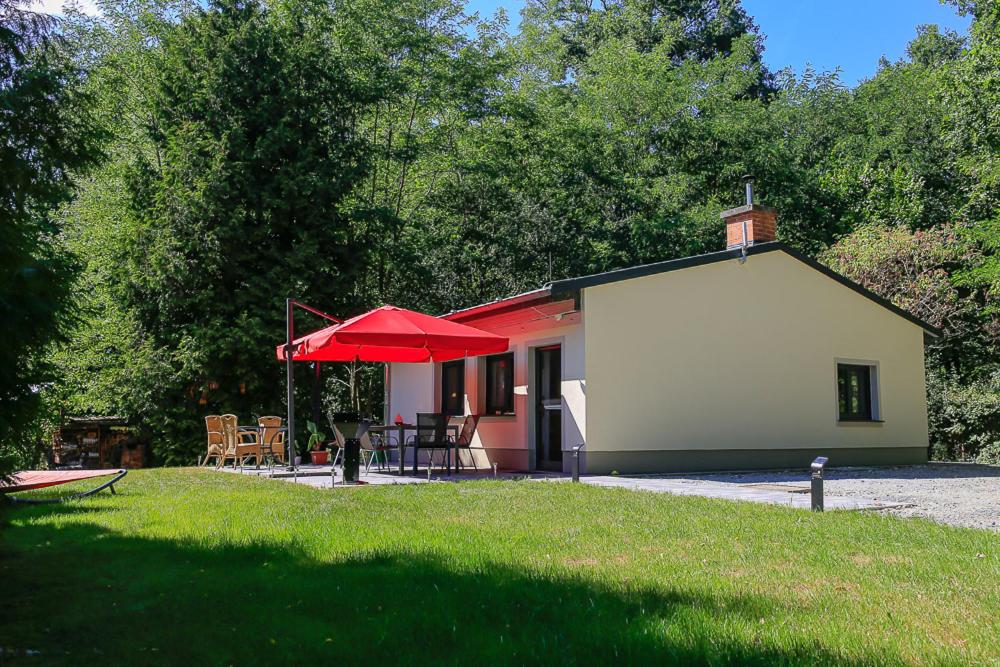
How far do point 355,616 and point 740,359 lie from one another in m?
11.2

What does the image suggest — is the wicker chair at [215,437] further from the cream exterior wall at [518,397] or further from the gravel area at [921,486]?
the gravel area at [921,486]

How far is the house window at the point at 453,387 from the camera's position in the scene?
51.6 ft

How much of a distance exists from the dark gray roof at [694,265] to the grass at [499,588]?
5142mm

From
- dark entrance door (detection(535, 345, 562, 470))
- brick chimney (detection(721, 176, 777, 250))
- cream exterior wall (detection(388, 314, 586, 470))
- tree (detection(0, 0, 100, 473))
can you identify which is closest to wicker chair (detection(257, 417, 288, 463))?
cream exterior wall (detection(388, 314, 586, 470))

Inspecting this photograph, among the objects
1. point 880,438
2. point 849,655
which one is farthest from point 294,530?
point 880,438

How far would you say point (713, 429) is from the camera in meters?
13.7

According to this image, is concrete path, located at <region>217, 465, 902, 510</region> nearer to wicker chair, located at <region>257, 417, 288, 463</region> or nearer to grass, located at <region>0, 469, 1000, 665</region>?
wicker chair, located at <region>257, 417, 288, 463</region>

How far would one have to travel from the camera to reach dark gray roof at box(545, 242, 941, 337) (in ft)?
39.4

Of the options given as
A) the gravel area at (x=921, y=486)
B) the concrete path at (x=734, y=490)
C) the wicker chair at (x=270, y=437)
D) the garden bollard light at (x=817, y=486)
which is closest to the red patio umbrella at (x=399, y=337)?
the wicker chair at (x=270, y=437)

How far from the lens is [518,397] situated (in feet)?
46.2

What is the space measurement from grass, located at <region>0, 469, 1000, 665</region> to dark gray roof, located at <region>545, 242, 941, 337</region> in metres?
5.14

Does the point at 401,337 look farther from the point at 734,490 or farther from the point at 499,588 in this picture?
the point at 499,588

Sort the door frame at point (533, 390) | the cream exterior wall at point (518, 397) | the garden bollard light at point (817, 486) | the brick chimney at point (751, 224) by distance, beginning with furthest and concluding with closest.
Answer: the brick chimney at point (751, 224) → the door frame at point (533, 390) → the cream exterior wall at point (518, 397) → the garden bollard light at point (817, 486)

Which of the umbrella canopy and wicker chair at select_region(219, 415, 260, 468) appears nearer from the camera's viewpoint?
the umbrella canopy
